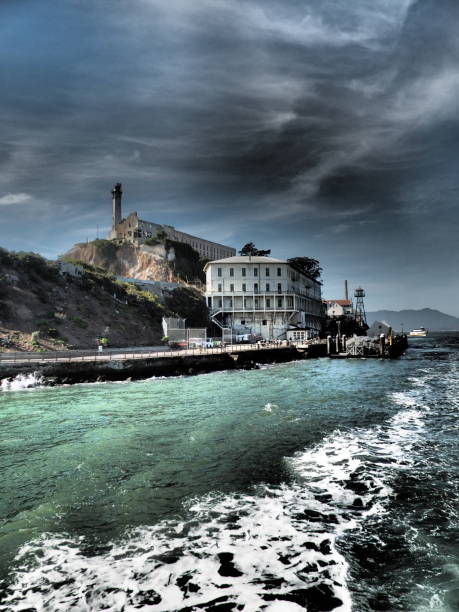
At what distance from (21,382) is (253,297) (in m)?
40.8

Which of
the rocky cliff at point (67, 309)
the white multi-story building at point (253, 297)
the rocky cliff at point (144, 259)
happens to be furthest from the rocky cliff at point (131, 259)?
the white multi-story building at point (253, 297)

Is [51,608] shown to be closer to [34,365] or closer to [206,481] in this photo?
[206,481]

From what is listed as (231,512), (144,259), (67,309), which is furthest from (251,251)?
(231,512)

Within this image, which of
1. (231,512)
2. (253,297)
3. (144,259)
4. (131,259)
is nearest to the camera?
(231,512)

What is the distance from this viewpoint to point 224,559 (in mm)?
5895

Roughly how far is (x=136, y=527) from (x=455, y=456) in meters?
8.59

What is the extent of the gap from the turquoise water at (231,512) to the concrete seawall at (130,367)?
11.8 meters

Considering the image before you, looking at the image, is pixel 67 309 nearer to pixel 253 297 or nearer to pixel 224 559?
pixel 253 297

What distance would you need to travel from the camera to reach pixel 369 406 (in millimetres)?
17422

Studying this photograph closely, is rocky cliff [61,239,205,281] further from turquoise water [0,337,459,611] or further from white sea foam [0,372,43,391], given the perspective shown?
turquoise water [0,337,459,611]

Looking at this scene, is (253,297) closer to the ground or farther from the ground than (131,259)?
closer to the ground

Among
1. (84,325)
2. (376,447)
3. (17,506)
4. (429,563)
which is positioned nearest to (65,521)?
(17,506)

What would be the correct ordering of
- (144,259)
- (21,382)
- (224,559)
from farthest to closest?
1. (144,259)
2. (21,382)
3. (224,559)

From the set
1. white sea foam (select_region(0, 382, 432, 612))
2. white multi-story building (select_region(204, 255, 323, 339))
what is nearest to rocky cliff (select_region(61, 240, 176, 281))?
white multi-story building (select_region(204, 255, 323, 339))
